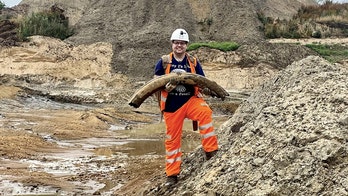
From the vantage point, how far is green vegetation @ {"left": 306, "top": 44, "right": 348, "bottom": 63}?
30.6 metres

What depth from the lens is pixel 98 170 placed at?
862 centimetres

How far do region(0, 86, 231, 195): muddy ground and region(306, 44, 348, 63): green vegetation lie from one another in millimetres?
15432

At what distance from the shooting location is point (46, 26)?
37562 mm

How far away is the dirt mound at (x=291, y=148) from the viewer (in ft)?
13.8

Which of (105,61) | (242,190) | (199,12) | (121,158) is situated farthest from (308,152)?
(199,12)

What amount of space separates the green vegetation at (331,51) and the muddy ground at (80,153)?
15.4 metres

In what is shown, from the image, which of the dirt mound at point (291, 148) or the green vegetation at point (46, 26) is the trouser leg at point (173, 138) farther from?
the green vegetation at point (46, 26)

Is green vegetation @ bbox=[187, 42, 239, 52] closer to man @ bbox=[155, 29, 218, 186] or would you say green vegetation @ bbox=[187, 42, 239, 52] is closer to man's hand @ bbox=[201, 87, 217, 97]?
man's hand @ bbox=[201, 87, 217, 97]

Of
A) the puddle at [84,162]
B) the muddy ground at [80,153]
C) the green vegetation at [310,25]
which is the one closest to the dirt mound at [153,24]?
the green vegetation at [310,25]

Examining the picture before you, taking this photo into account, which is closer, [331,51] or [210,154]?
[210,154]

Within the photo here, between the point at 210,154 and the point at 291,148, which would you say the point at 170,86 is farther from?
the point at 291,148

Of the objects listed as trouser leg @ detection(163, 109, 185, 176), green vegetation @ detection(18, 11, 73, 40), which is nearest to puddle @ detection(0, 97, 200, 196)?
trouser leg @ detection(163, 109, 185, 176)

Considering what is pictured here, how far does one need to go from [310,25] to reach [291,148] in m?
34.2

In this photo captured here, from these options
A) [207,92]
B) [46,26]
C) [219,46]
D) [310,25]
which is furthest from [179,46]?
[46,26]
